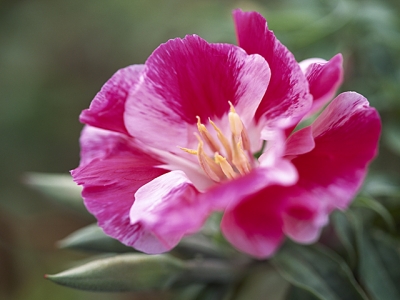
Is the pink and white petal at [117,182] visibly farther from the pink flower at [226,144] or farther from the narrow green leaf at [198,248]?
the narrow green leaf at [198,248]

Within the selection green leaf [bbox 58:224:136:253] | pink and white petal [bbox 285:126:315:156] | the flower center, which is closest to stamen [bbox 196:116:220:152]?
the flower center

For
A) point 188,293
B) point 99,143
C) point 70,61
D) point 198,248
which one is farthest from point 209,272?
point 70,61

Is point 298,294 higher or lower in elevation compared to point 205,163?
lower

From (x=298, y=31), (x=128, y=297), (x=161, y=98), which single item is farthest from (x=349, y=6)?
(x=128, y=297)

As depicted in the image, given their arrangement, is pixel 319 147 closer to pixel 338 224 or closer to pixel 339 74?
pixel 339 74

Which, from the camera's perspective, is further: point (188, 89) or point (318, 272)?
point (318, 272)

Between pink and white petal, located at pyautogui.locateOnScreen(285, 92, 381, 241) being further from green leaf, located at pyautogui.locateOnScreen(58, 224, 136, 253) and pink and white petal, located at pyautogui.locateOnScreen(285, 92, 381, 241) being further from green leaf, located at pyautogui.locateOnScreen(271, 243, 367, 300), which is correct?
green leaf, located at pyautogui.locateOnScreen(58, 224, 136, 253)

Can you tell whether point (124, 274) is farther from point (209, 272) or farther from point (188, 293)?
point (188, 293)
